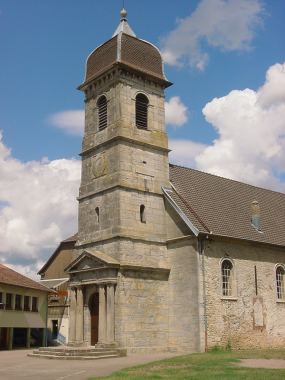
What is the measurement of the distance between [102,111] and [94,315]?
1281 cm

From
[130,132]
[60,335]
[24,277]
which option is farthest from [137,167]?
[60,335]

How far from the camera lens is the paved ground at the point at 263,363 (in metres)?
17.9

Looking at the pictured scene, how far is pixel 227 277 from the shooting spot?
94.5ft

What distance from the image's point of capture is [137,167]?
29891mm

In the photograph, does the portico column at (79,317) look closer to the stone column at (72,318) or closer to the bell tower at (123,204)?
the bell tower at (123,204)

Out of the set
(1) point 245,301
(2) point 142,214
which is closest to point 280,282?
(1) point 245,301

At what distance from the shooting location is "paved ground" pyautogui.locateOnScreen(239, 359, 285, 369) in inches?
703

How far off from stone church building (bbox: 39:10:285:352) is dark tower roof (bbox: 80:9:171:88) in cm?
8

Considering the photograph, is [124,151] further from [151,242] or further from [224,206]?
[224,206]

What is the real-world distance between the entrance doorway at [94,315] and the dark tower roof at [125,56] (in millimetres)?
14150

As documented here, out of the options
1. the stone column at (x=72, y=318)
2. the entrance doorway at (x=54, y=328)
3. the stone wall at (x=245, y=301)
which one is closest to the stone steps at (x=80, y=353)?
the stone column at (x=72, y=318)

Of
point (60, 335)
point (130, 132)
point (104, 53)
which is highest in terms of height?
point (104, 53)

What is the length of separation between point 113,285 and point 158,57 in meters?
15.7

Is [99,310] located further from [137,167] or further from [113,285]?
[137,167]
